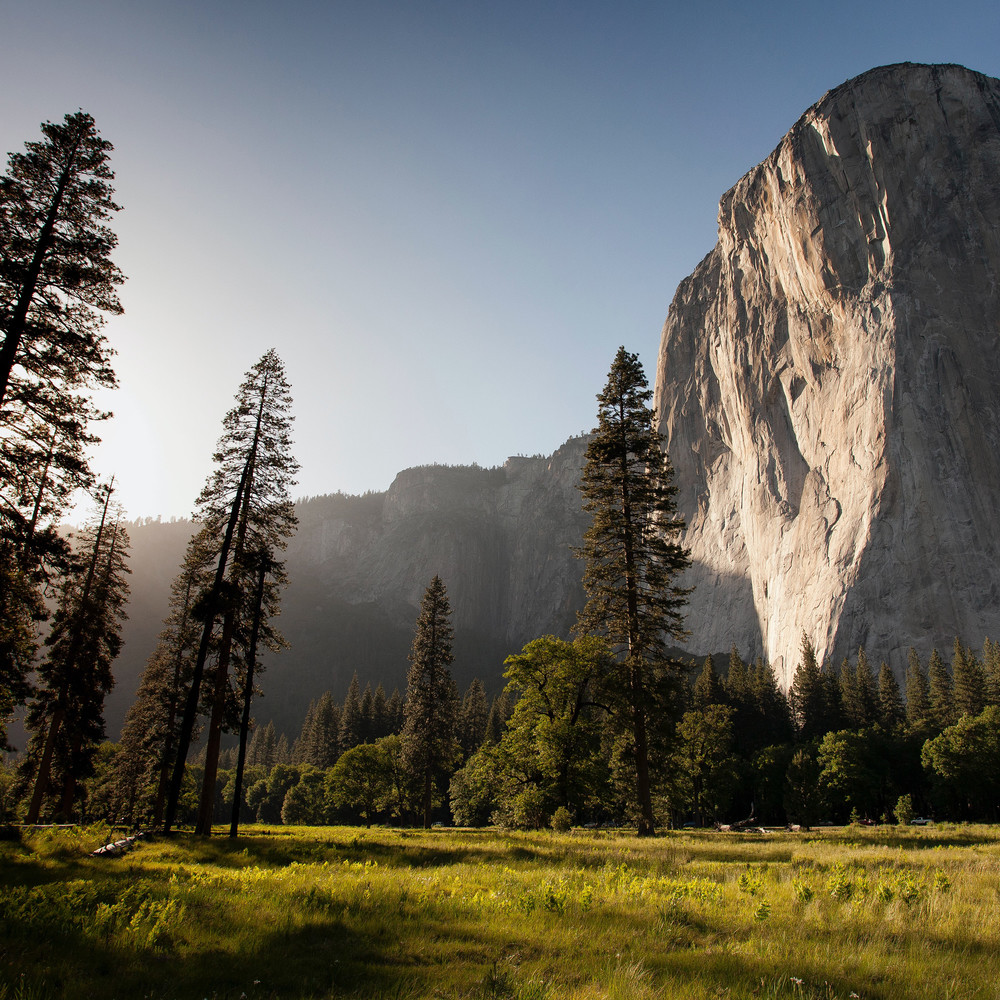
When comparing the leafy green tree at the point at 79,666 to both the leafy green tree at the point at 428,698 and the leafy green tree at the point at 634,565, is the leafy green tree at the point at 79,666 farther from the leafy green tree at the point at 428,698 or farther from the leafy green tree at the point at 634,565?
the leafy green tree at the point at 634,565

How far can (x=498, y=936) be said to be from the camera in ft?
20.0

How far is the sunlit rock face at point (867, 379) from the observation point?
8006 centimetres

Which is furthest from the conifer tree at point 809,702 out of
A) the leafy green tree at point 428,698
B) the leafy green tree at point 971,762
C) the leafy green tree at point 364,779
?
the leafy green tree at point 364,779

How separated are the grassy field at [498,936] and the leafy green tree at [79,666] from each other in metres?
17.8

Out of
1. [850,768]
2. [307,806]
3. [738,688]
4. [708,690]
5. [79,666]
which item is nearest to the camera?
[79,666]

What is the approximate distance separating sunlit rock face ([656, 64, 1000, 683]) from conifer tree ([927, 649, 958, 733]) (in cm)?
1594

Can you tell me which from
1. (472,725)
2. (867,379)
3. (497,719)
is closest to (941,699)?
(867,379)

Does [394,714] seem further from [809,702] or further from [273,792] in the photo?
[809,702]

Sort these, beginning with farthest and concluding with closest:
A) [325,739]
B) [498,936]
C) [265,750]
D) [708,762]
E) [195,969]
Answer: [265,750], [325,739], [708,762], [498,936], [195,969]

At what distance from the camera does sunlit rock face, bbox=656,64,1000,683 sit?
80062mm

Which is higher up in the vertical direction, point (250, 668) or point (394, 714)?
point (394, 714)

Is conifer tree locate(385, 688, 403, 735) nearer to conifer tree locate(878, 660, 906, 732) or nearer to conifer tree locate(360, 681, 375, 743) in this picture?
conifer tree locate(360, 681, 375, 743)

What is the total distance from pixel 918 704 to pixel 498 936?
240 ft

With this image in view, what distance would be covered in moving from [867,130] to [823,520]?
62.2 meters
